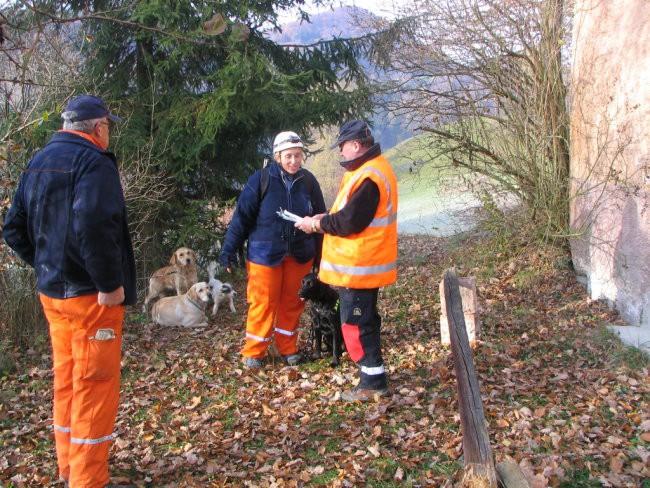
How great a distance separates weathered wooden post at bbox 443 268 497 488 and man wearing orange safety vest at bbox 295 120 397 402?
1.19 metres

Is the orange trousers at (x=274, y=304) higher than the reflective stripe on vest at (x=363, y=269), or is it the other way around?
the reflective stripe on vest at (x=363, y=269)

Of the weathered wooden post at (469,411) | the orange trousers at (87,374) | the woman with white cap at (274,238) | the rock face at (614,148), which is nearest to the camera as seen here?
the weathered wooden post at (469,411)

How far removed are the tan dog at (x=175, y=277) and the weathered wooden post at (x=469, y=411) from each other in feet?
19.9

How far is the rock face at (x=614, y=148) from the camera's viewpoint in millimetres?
6719

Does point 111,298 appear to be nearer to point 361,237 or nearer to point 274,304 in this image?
point 361,237

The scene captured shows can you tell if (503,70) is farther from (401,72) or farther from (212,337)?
(212,337)

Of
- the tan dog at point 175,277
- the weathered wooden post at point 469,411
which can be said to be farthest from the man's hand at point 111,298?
the tan dog at point 175,277

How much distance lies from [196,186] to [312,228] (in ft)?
19.2

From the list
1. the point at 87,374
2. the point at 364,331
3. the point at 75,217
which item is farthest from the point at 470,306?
the point at 75,217

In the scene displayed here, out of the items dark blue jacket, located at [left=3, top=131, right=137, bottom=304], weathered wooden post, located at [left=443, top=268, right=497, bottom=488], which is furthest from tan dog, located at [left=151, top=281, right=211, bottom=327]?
weathered wooden post, located at [left=443, top=268, right=497, bottom=488]

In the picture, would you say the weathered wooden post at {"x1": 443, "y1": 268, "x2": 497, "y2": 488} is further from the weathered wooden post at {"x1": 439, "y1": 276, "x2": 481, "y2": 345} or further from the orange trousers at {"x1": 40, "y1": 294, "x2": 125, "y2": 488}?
the weathered wooden post at {"x1": 439, "y1": 276, "x2": 481, "y2": 345}

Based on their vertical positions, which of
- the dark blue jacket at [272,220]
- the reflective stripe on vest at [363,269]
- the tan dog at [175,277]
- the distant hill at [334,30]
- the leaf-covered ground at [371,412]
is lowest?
the leaf-covered ground at [371,412]

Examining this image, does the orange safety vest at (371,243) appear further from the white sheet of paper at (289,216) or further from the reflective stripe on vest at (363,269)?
Answer: the white sheet of paper at (289,216)

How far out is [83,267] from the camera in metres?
3.39
